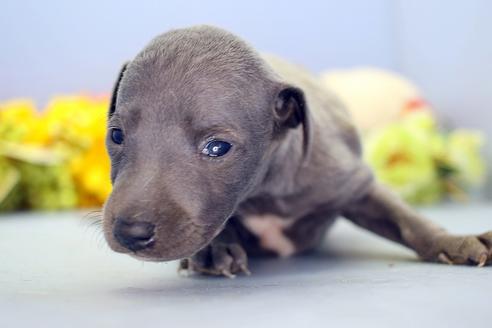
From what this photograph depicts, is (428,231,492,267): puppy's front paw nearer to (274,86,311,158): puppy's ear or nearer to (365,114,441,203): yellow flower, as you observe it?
(274,86,311,158): puppy's ear

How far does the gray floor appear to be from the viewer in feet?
5.12

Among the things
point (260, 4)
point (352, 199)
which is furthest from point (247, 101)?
point (260, 4)

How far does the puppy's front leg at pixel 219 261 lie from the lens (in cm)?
227

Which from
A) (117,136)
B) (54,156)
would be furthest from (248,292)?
(54,156)

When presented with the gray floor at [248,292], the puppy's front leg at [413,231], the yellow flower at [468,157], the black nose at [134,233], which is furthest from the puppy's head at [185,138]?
the yellow flower at [468,157]

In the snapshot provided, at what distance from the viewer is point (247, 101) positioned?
2.10 meters

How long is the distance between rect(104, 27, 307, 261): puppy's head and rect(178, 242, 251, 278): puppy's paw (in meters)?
0.22

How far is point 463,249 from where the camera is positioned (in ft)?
7.63

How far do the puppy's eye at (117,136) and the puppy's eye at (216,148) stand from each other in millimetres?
255

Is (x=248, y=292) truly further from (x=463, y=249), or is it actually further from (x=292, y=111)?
(x=463, y=249)

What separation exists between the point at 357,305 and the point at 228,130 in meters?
0.62

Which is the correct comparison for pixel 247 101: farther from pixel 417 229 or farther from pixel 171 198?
pixel 417 229

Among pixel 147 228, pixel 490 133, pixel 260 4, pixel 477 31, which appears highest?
pixel 260 4

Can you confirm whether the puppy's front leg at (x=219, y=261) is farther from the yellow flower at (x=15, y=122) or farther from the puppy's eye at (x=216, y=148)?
the yellow flower at (x=15, y=122)
